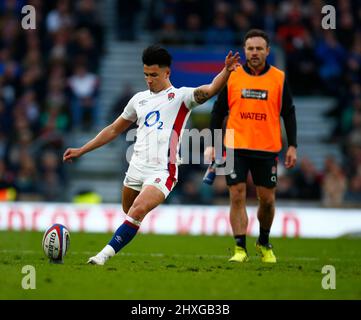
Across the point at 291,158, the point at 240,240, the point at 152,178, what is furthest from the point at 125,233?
the point at 291,158

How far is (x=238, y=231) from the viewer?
1187cm

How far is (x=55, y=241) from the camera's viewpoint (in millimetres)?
10883

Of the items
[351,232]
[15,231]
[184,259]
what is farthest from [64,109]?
[184,259]

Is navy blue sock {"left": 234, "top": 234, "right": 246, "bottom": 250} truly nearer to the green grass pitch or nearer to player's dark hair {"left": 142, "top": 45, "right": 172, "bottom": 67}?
the green grass pitch

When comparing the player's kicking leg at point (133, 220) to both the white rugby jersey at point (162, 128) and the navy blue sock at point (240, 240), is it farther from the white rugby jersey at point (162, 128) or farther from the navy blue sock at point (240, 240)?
the navy blue sock at point (240, 240)

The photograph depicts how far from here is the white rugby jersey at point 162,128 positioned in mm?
10789

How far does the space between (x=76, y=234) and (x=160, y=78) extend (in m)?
7.84

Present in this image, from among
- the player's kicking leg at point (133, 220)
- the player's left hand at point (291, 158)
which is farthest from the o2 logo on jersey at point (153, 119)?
the player's left hand at point (291, 158)

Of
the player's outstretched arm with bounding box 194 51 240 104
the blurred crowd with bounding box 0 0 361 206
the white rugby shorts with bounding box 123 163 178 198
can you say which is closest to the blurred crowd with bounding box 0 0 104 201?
the blurred crowd with bounding box 0 0 361 206

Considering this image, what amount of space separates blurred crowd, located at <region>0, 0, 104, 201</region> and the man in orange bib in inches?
431

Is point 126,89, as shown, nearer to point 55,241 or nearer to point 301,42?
point 301,42

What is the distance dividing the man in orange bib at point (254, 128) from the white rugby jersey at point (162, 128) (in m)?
1.17

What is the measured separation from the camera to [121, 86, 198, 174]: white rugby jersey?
10.8 m

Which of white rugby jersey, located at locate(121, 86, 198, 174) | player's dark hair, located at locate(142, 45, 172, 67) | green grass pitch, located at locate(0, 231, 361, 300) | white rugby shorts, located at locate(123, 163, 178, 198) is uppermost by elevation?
player's dark hair, located at locate(142, 45, 172, 67)
